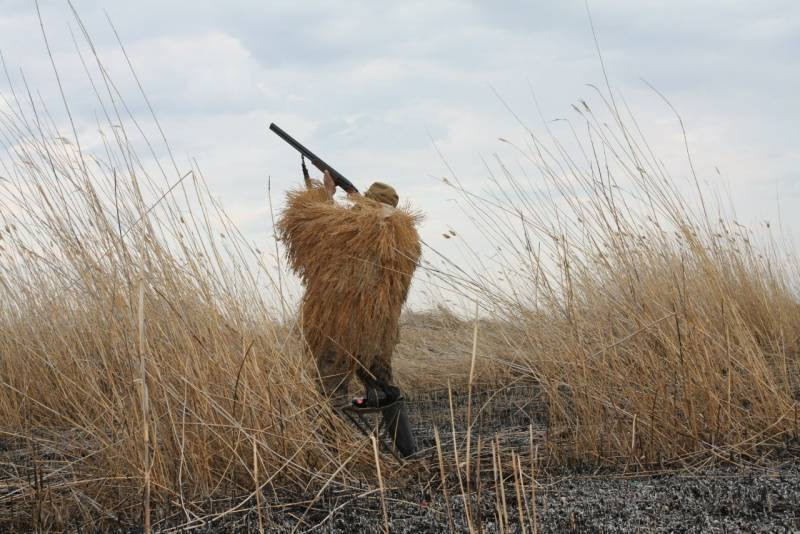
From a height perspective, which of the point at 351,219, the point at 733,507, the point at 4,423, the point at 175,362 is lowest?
the point at 733,507

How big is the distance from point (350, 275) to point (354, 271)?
23 mm

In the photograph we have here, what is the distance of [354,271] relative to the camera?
3029 millimetres

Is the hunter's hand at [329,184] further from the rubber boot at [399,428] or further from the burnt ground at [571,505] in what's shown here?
the burnt ground at [571,505]

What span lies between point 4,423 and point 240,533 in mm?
2108

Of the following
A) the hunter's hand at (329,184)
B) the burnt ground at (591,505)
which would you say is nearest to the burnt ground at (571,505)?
the burnt ground at (591,505)

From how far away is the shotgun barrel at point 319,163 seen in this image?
3545 mm

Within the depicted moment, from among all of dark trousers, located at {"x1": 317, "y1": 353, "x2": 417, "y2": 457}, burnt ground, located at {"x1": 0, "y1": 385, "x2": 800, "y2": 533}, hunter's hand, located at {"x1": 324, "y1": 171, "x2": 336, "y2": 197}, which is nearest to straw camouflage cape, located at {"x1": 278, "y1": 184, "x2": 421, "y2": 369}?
dark trousers, located at {"x1": 317, "y1": 353, "x2": 417, "y2": 457}

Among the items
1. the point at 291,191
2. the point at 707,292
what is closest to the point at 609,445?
the point at 707,292

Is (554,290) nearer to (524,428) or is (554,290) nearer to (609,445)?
(609,445)

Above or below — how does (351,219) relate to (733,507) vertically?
above

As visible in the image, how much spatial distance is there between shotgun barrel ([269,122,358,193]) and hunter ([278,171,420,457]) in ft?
0.84

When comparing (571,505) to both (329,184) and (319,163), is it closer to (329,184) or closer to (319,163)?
(329,184)

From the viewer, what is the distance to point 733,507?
2191 millimetres

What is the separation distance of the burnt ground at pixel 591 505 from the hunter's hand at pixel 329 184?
52.8 inches
